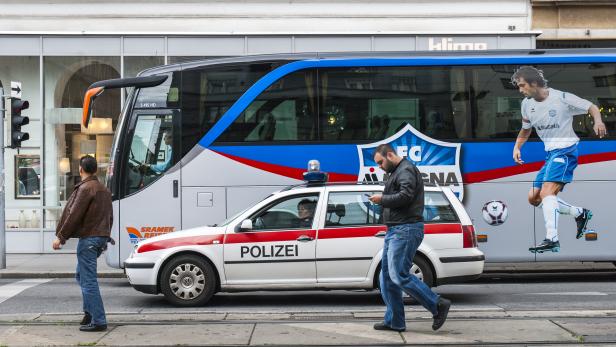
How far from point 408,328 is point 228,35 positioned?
12.5m

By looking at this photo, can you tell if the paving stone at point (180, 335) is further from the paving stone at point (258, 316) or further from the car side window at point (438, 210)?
the car side window at point (438, 210)

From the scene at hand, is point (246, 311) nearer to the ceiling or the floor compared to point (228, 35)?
nearer to the floor

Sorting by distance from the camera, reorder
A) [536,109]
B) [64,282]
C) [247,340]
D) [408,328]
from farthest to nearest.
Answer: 1. [64,282]
2. [536,109]
3. [408,328]
4. [247,340]

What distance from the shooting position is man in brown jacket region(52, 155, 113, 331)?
8.70m

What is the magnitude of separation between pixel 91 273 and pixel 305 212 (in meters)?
3.18

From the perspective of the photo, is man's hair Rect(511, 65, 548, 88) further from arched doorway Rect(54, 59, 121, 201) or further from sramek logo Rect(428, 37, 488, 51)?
arched doorway Rect(54, 59, 121, 201)

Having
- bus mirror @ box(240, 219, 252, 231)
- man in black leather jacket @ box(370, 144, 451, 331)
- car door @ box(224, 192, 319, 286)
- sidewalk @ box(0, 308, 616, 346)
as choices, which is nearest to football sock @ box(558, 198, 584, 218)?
sidewalk @ box(0, 308, 616, 346)

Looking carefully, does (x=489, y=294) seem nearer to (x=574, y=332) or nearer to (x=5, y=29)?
(x=574, y=332)

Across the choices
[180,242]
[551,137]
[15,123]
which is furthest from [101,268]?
[551,137]

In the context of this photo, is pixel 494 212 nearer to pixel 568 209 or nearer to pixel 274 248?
pixel 568 209

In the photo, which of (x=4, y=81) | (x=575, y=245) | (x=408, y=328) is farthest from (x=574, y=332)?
(x=4, y=81)

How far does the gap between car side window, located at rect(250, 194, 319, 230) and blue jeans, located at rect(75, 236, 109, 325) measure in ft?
8.83

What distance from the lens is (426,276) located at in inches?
439

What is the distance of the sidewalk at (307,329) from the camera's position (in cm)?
827
